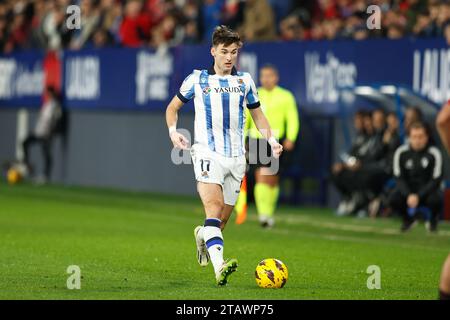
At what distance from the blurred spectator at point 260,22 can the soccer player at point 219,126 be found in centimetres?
1209

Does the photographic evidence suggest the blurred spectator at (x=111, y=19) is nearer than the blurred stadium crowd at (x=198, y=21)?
No

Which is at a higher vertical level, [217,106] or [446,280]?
[217,106]

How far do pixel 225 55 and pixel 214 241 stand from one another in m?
1.67

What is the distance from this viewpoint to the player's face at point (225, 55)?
11234 mm

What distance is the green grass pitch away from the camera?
10711mm

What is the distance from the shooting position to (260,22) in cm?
2366

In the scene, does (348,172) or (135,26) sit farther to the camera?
(135,26)

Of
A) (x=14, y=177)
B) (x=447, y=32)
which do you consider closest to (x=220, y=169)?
(x=447, y=32)

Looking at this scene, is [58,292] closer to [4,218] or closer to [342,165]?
[4,218]

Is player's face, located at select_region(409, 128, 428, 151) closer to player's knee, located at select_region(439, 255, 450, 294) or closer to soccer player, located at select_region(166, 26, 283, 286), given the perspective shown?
soccer player, located at select_region(166, 26, 283, 286)

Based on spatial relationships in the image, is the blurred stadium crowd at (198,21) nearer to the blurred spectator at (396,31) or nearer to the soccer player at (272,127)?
the blurred spectator at (396,31)

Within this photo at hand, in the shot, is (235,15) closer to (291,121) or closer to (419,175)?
(291,121)

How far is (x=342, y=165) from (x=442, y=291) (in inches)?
492

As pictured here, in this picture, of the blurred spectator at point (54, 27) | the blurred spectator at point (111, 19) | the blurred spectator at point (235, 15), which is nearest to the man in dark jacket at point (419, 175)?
the blurred spectator at point (235, 15)
